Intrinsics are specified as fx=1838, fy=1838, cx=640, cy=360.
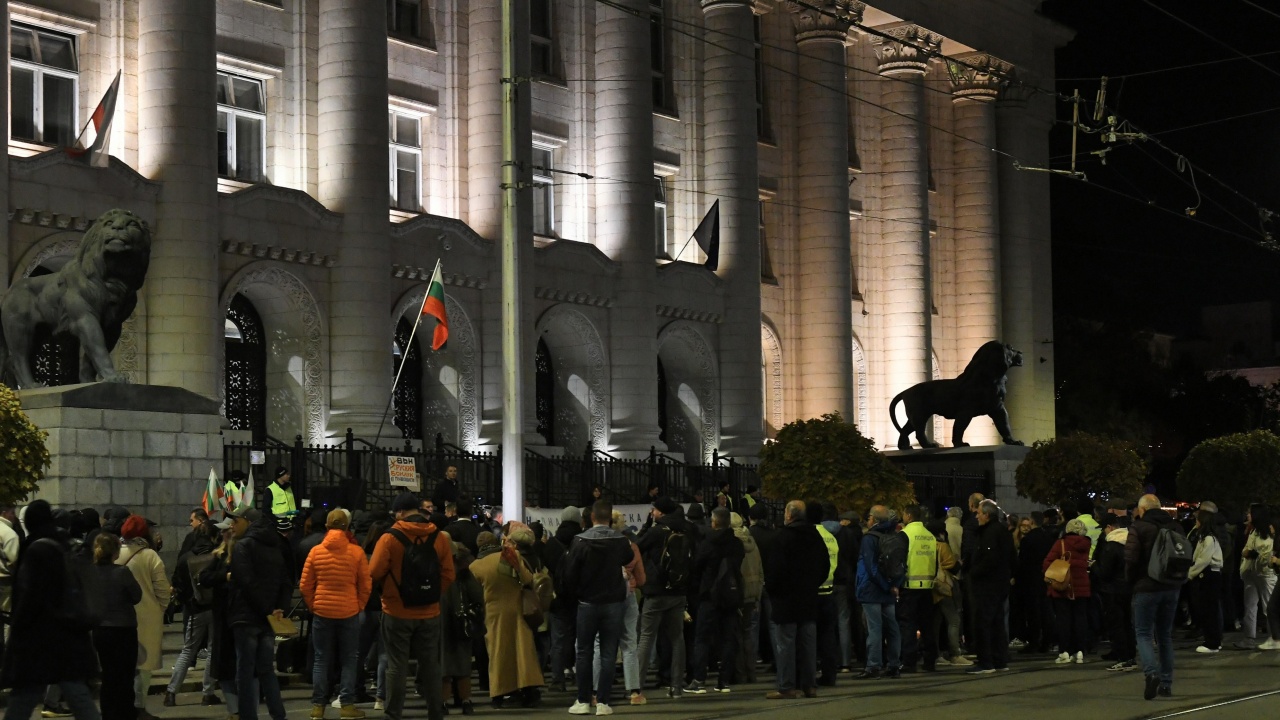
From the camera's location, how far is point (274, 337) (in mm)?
→ 34156

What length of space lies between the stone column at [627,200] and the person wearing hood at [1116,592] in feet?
62.5

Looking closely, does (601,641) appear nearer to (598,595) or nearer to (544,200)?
(598,595)

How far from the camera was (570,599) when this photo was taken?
1667 cm

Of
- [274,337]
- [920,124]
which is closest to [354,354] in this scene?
[274,337]

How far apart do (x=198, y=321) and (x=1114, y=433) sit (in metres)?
40.9

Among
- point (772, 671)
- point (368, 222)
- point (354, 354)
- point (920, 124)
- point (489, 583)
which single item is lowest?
point (772, 671)

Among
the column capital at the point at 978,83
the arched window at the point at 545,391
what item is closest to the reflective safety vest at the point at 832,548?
the arched window at the point at 545,391

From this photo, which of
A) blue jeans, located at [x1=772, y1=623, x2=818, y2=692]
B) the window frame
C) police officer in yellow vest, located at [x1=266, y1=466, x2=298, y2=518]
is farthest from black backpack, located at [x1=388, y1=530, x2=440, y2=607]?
the window frame

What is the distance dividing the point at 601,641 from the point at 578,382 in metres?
24.1

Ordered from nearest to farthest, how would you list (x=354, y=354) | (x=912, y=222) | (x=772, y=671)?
(x=772, y=671), (x=354, y=354), (x=912, y=222)

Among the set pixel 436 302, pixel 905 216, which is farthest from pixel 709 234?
pixel 436 302

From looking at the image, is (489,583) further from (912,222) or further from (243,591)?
(912,222)

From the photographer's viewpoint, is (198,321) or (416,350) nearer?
(198,321)

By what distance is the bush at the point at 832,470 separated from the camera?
111 feet
